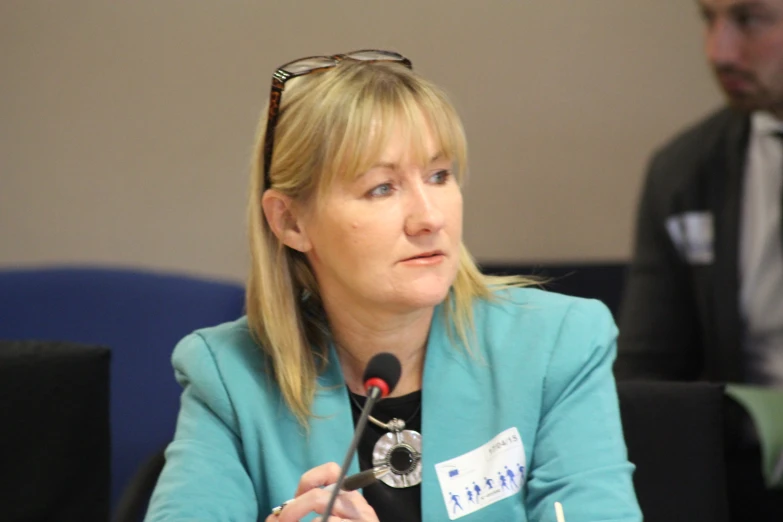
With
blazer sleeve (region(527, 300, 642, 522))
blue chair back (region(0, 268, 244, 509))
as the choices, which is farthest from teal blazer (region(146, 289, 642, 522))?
blue chair back (region(0, 268, 244, 509))

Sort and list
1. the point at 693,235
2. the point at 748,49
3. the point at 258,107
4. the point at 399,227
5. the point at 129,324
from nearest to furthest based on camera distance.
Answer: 1. the point at 399,227
2. the point at 129,324
3. the point at 748,49
4. the point at 693,235
5. the point at 258,107

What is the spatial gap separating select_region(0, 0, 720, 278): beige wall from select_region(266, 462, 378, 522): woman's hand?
2061 mm

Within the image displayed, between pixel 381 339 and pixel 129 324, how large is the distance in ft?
3.01

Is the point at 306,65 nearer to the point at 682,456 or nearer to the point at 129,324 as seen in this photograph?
the point at 682,456

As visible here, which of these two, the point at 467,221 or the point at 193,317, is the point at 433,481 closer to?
the point at 193,317

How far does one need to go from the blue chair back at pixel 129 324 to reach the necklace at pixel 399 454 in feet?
2.59

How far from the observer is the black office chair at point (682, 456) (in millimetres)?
1712

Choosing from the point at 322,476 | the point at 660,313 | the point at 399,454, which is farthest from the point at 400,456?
the point at 660,313

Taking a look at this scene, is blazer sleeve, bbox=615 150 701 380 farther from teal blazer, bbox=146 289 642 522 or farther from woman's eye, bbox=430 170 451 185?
woman's eye, bbox=430 170 451 185

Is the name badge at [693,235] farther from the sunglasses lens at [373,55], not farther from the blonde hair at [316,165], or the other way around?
the sunglasses lens at [373,55]

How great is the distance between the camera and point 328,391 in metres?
1.81

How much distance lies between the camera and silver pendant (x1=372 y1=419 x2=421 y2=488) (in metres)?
1.74

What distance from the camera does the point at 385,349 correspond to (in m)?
1.85

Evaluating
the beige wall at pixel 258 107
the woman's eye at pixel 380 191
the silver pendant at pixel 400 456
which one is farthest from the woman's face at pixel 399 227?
the beige wall at pixel 258 107
